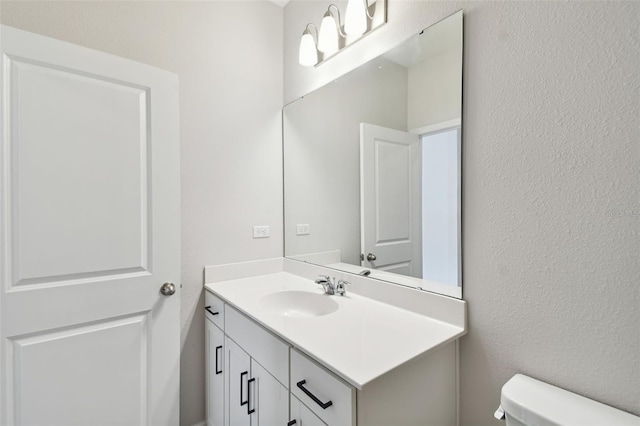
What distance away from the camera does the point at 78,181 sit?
51.4 inches

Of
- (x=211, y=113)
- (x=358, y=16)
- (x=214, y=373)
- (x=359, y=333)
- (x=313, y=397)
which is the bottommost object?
(x=214, y=373)

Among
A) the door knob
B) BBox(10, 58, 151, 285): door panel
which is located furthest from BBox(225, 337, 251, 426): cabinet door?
BBox(10, 58, 151, 285): door panel

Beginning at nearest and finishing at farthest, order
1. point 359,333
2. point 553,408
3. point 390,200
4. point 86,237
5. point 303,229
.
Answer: point 553,408 < point 359,333 < point 86,237 < point 390,200 < point 303,229

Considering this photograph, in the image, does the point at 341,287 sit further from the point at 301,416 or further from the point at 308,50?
the point at 308,50

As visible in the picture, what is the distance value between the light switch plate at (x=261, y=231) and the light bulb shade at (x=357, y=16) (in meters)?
1.21

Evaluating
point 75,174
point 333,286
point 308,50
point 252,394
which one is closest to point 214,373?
point 252,394

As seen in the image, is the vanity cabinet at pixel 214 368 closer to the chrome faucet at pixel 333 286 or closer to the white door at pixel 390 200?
the chrome faucet at pixel 333 286

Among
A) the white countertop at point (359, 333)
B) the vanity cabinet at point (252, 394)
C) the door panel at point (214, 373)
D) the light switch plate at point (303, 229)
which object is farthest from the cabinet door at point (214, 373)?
the light switch plate at point (303, 229)

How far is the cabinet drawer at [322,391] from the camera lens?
80 centimetres

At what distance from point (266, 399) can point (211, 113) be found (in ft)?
4.86

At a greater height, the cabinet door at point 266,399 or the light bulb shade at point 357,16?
the light bulb shade at point 357,16

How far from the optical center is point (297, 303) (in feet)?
5.24

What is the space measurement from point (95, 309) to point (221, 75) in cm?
138

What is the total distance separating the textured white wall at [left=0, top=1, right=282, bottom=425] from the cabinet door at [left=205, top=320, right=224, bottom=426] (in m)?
0.08
